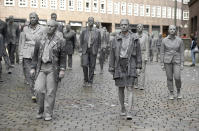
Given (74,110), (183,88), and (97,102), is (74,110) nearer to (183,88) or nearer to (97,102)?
(97,102)

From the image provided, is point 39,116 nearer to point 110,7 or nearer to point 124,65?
point 124,65

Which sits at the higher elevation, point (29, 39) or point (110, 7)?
point (110, 7)

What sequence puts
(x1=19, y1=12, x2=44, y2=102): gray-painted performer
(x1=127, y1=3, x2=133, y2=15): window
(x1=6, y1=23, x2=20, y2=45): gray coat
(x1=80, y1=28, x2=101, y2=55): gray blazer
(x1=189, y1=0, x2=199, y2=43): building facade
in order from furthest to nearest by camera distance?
(x1=127, y1=3, x2=133, y2=15): window
(x1=189, y1=0, x2=199, y2=43): building facade
(x1=6, y1=23, x2=20, y2=45): gray coat
(x1=80, y1=28, x2=101, y2=55): gray blazer
(x1=19, y1=12, x2=44, y2=102): gray-painted performer

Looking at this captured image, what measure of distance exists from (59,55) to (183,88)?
19.5 ft

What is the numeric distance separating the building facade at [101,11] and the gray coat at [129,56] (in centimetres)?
4169

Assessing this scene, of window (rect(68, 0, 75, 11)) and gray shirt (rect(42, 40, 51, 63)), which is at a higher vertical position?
window (rect(68, 0, 75, 11))

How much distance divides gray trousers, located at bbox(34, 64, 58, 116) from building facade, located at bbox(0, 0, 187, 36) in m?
42.4

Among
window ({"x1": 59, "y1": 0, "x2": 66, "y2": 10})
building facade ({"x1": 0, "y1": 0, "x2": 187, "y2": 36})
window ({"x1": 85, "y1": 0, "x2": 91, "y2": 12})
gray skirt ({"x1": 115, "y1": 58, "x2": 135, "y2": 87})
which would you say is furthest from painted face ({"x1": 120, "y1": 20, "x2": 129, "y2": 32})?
window ({"x1": 85, "y1": 0, "x2": 91, "y2": 12})

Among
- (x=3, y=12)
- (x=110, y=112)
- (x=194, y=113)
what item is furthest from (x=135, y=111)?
(x=3, y=12)

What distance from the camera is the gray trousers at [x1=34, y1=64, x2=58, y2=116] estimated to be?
24.9 ft

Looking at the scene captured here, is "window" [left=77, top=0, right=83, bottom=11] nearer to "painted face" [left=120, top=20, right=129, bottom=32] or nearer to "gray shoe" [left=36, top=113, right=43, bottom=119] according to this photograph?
"painted face" [left=120, top=20, right=129, bottom=32]

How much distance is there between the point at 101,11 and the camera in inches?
2437

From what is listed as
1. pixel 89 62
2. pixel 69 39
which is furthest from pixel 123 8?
pixel 89 62

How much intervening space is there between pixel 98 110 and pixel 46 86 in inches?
56.7
